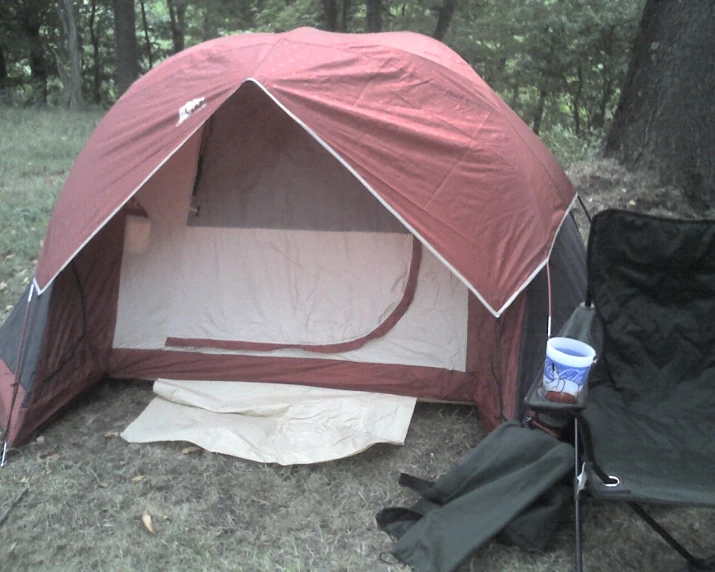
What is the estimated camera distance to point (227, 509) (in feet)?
7.93

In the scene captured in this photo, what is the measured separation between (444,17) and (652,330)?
8.51 metres

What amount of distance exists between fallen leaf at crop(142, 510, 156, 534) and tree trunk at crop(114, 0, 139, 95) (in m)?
9.54

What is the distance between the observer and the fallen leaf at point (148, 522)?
2.30 metres

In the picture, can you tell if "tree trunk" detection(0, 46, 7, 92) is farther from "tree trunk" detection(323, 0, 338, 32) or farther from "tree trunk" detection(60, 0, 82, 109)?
"tree trunk" detection(323, 0, 338, 32)

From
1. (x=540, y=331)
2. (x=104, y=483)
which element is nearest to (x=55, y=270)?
(x=104, y=483)

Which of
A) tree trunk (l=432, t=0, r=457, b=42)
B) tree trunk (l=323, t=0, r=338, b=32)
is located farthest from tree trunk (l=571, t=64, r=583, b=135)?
tree trunk (l=323, t=0, r=338, b=32)

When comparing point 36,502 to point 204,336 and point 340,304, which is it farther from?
point 340,304

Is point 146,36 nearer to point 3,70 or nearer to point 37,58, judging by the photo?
point 37,58

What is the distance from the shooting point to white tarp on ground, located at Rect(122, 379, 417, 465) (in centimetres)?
271

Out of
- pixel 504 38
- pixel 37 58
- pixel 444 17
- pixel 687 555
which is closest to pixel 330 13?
pixel 444 17

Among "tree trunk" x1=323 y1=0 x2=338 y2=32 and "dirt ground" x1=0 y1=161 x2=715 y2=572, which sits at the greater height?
"tree trunk" x1=323 y1=0 x2=338 y2=32

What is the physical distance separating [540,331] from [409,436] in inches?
30.3

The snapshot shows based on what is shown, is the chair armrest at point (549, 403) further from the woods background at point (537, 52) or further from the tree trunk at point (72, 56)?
the tree trunk at point (72, 56)

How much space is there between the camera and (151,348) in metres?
3.19
